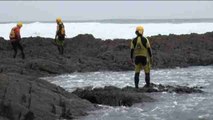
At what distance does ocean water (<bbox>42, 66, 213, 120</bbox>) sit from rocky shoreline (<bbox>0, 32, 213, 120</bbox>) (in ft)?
1.79

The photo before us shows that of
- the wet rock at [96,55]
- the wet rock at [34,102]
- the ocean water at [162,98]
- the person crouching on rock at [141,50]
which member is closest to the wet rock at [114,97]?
the ocean water at [162,98]

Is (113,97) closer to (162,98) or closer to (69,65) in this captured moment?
(162,98)

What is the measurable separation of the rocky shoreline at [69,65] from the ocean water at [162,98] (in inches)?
21.5

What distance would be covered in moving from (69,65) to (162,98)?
1005 cm

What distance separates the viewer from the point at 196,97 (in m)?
14.2

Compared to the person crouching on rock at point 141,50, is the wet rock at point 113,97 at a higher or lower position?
lower

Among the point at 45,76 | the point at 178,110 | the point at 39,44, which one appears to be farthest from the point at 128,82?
the point at 39,44

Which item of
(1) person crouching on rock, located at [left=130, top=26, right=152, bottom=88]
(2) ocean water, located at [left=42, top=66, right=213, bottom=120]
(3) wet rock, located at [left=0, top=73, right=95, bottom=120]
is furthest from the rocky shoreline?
(1) person crouching on rock, located at [left=130, top=26, right=152, bottom=88]

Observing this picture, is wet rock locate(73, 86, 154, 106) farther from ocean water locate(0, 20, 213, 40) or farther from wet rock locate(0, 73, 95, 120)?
ocean water locate(0, 20, 213, 40)

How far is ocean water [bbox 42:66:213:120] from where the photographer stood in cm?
1173

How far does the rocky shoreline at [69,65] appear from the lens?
11.1m

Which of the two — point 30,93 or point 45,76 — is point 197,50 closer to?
point 45,76

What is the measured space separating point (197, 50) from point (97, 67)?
22.1 feet

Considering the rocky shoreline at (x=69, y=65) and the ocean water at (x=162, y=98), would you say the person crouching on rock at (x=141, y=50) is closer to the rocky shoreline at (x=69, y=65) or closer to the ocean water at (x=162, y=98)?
the rocky shoreline at (x=69, y=65)
